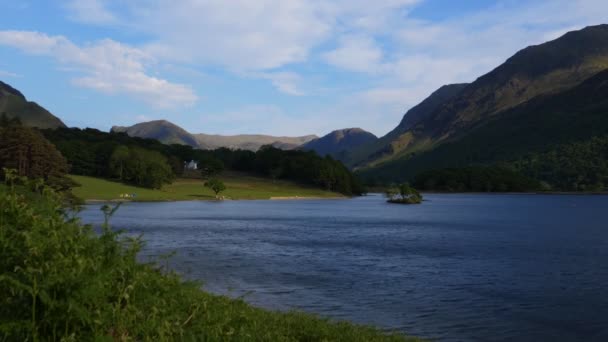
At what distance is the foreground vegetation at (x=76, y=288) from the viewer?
27.3 feet

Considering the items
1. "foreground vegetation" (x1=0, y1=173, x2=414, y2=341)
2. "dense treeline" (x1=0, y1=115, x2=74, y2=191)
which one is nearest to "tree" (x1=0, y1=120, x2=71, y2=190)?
"dense treeline" (x1=0, y1=115, x2=74, y2=191)

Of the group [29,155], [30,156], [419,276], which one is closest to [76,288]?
[419,276]

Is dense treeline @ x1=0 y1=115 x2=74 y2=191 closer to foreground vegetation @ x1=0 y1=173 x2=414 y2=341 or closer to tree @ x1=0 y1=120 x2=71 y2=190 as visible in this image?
tree @ x1=0 y1=120 x2=71 y2=190

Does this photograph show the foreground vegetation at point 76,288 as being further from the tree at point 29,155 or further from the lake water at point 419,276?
the tree at point 29,155

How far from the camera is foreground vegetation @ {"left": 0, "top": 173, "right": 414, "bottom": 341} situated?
8.34 m

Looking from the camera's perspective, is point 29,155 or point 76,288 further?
point 29,155

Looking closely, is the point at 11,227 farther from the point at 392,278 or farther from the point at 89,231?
the point at 392,278

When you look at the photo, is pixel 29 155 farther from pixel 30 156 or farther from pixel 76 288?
pixel 76 288

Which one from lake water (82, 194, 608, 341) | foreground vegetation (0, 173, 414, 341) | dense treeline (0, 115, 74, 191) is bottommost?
lake water (82, 194, 608, 341)

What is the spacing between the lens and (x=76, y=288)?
27.6 ft

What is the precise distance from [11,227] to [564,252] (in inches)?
2734

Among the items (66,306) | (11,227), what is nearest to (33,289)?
(66,306)

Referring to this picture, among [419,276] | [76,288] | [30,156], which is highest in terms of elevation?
[30,156]

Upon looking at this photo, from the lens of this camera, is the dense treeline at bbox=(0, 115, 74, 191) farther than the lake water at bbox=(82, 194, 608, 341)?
Yes
